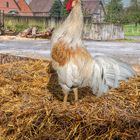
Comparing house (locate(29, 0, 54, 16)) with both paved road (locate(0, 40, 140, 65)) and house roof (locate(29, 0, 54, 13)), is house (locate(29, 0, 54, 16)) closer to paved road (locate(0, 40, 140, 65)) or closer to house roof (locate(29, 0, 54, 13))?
house roof (locate(29, 0, 54, 13))

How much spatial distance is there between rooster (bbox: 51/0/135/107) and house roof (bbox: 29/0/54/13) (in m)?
72.5

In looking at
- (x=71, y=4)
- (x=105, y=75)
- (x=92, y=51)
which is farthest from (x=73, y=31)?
(x=92, y=51)

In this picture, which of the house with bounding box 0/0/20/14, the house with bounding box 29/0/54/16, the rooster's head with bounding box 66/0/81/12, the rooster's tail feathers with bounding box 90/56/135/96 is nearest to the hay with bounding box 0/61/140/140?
the rooster's tail feathers with bounding box 90/56/135/96

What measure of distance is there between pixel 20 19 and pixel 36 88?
24.4 m

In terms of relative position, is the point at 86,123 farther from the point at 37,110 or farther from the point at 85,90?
the point at 85,90

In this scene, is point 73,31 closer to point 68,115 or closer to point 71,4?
point 71,4

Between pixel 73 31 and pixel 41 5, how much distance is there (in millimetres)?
76383

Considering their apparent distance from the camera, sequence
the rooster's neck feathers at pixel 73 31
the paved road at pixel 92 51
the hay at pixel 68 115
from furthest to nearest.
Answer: the paved road at pixel 92 51 → the rooster's neck feathers at pixel 73 31 → the hay at pixel 68 115

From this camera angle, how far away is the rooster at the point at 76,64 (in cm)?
477

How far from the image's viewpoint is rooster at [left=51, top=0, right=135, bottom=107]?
15.6 feet

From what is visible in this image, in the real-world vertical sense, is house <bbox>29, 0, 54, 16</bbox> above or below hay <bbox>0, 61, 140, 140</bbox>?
above

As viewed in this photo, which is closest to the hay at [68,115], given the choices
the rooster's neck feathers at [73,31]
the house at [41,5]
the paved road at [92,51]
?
the rooster's neck feathers at [73,31]

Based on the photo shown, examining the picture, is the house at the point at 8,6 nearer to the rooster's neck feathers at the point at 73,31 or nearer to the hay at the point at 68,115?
the hay at the point at 68,115

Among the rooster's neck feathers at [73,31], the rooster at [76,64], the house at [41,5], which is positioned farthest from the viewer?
the house at [41,5]
